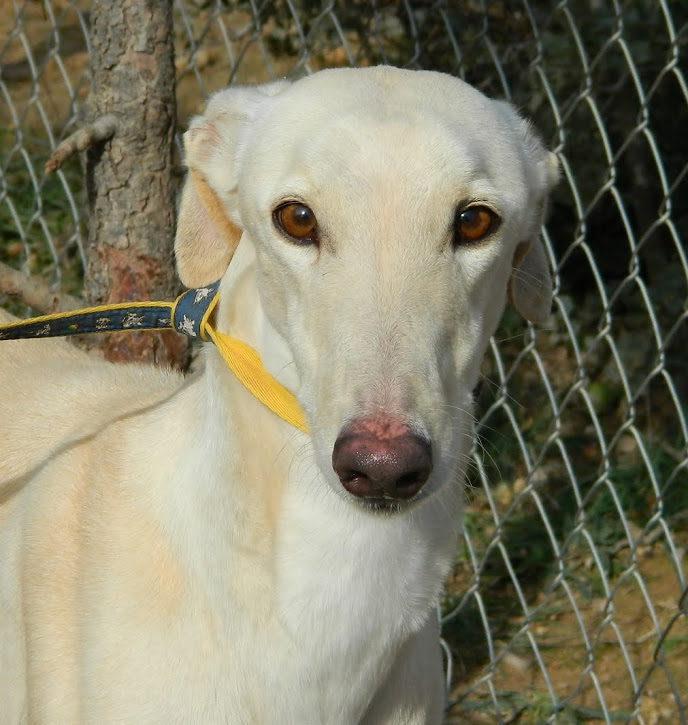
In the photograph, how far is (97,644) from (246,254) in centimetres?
69

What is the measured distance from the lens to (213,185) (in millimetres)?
2051

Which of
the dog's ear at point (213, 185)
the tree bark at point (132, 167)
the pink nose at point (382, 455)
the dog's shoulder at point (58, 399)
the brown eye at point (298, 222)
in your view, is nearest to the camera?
the pink nose at point (382, 455)

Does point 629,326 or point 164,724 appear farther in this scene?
point 629,326

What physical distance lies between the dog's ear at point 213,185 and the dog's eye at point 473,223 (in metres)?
0.43

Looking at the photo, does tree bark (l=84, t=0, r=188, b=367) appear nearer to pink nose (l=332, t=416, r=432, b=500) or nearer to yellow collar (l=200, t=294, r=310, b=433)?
yellow collar (l=200, t=294, r=310, b=433)

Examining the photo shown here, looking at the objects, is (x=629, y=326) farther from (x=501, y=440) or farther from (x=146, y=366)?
(x=146, y=366)

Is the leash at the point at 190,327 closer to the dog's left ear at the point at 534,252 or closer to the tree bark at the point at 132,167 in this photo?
the dog's left ear at the point at 534,252

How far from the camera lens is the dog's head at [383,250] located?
5.23 feet

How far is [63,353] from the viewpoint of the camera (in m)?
2.72

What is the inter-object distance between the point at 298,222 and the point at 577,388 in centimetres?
156

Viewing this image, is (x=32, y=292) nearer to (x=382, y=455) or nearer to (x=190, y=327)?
(x=190, y=327)

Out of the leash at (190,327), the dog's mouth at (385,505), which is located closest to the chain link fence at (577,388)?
the leash at (190,327)

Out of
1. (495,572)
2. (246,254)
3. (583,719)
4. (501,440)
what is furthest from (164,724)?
(501,440)

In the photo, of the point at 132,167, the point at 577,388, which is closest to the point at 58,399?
the point at 132,167
